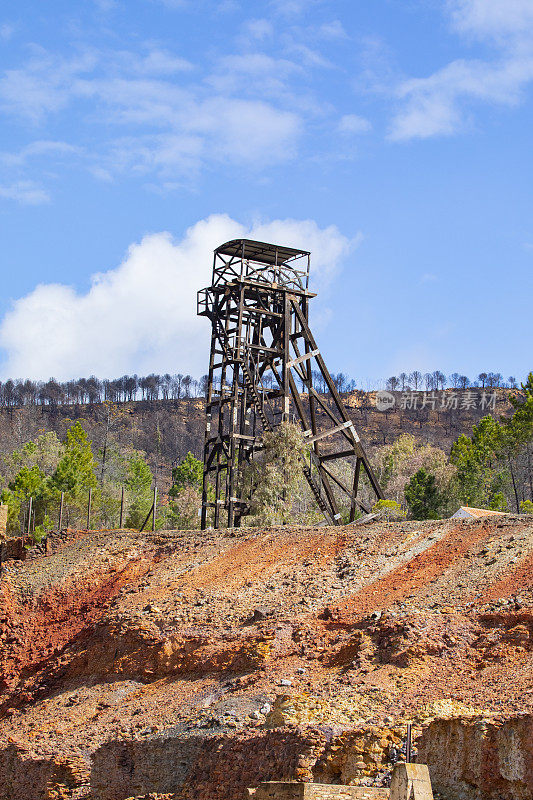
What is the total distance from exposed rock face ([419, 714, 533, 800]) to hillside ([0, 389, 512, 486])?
96.8 metres

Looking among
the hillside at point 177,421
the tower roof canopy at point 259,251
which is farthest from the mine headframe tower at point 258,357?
the hillside at point 177,421

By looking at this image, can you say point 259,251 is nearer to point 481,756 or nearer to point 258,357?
point 258,357

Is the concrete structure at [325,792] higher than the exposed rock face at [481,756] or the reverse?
the reverse

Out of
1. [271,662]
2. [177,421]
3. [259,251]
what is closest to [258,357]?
[259,251]

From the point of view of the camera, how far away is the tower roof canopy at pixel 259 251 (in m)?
33.9

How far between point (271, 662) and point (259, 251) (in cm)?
1842

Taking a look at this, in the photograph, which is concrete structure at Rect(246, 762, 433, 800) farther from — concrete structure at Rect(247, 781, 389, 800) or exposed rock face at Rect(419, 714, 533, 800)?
exposed rock face at Rect(419, 714, 533, 800)

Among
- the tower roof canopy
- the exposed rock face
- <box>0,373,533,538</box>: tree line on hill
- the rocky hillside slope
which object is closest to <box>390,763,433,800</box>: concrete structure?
the exposed rock face

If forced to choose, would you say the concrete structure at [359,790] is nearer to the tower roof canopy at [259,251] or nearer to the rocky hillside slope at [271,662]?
the rocky hillside slope at [271,662]

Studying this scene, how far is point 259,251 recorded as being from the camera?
3456 centimetres

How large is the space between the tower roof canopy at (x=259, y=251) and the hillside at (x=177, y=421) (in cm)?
7725

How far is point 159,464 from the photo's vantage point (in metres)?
Result: 116

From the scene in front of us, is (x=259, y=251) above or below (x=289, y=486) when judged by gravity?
above

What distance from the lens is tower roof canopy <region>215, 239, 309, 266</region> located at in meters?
33.9
